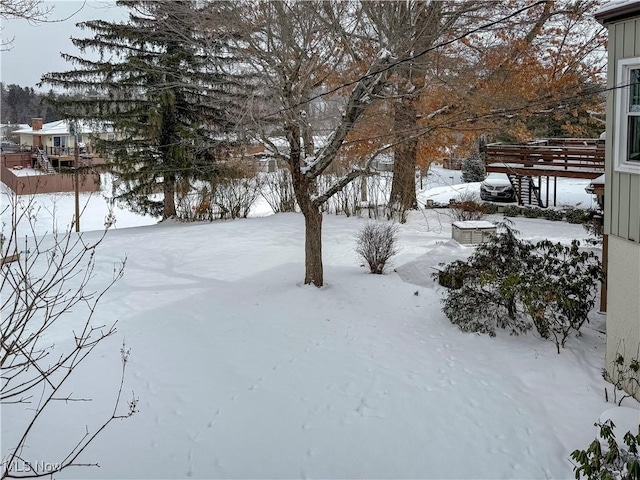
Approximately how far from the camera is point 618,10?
525cm

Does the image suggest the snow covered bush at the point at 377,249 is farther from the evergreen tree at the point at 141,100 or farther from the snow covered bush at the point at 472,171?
the snow covered bush at the point at 472,171

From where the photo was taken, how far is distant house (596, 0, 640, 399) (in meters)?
5.33

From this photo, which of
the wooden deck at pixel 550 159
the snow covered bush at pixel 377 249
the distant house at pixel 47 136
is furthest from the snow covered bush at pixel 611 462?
the distant house at pixel 47 136

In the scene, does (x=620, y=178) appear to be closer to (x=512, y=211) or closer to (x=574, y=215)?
(x=574, y=215)

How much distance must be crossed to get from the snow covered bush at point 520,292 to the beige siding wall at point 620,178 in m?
1.32

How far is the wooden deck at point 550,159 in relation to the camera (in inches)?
627

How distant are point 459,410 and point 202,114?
1465 cm

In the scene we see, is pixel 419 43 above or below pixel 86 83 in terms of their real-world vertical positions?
below

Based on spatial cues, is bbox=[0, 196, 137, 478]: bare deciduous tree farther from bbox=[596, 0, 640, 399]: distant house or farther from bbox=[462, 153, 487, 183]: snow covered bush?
bbox=[462, 153, 487, 183]: snow covered bush

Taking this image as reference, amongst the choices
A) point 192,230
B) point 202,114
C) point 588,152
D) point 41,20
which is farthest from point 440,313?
point 202,114

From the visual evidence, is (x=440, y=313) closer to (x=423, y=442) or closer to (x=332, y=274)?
(x=332, y=274)

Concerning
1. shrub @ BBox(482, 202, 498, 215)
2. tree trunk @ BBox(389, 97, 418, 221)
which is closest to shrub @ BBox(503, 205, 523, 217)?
shrub @ BBox(482, 202, 498, 215)

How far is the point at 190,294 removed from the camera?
9.02 m

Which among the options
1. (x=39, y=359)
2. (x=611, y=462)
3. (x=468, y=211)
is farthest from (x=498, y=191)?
(x=39, y=359)
